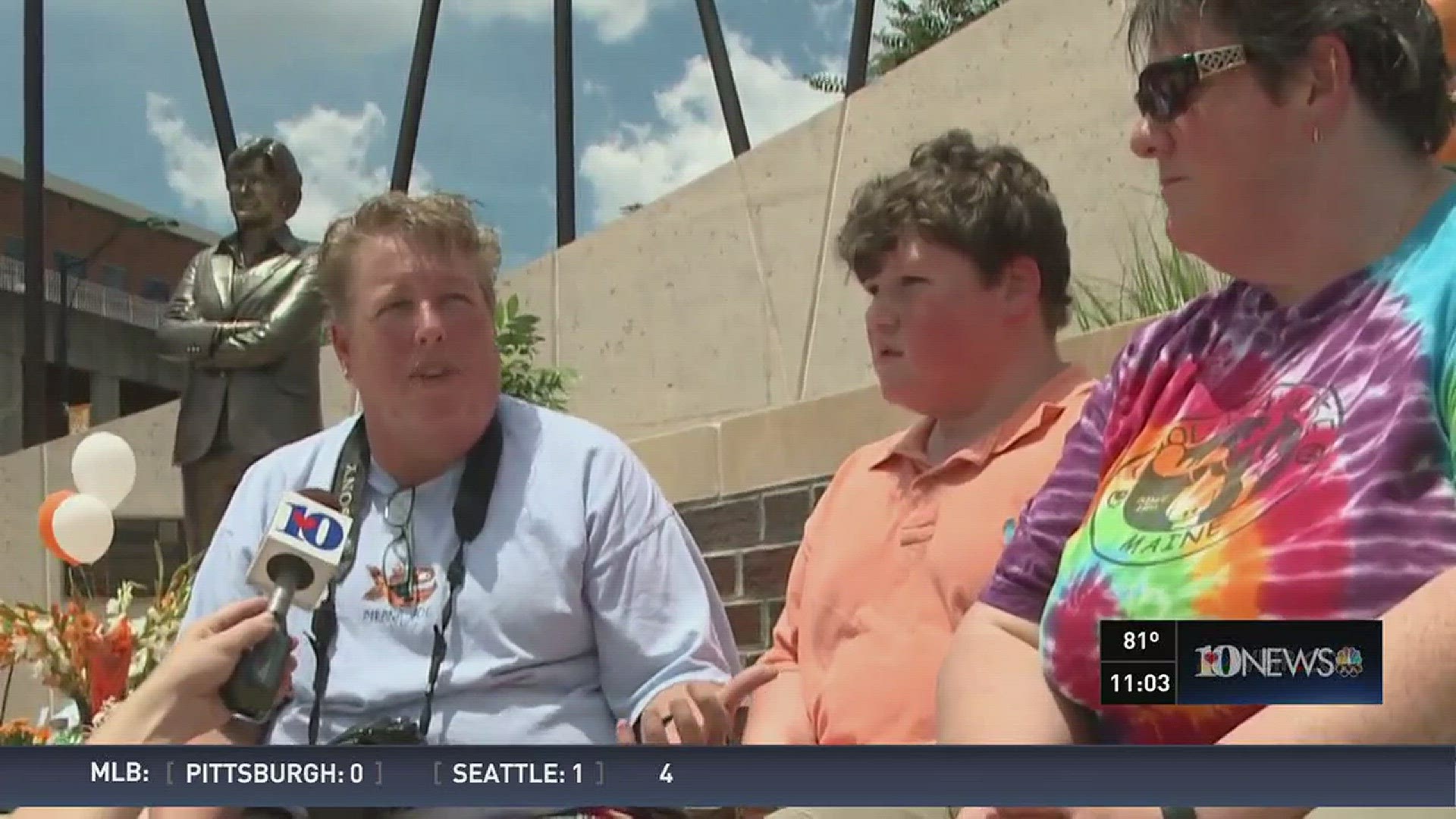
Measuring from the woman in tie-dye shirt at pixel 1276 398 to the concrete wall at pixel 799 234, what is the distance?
3.28 meters

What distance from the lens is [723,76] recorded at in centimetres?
554

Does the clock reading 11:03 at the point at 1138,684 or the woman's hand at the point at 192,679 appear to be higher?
the woman's hand at the point at 192,679

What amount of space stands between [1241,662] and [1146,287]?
2.98 m

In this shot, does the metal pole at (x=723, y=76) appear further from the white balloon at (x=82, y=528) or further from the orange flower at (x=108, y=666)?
the white balloon at (x=82, y=528)

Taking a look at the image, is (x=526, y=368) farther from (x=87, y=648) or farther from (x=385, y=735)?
(x=385, y=735)

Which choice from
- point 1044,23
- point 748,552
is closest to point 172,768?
point 748,552

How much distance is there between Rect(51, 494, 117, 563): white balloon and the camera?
4613mm

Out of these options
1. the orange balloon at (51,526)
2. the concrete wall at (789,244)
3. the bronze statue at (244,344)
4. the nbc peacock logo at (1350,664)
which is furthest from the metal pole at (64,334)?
the nbc peacock logo at (1350,664)

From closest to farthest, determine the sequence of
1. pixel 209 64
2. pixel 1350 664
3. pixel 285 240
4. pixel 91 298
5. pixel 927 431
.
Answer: pixel 1350 664 → pixel 927 431 → pixel 209 64 → pixel 285 240 → pixel 91 298

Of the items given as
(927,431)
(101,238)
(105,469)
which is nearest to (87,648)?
(105,469)

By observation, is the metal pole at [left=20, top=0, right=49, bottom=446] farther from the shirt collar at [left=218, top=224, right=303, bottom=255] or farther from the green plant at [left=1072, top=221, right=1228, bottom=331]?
the green plant at [left=1072, top=221, right=1228, bottom=331]

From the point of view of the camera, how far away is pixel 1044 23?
17.5ft

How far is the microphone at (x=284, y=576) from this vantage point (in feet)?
5.95

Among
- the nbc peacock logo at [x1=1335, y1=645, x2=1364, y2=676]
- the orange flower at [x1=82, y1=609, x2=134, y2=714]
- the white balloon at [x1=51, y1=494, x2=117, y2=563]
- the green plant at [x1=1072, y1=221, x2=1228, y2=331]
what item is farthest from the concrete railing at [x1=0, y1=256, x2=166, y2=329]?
the nbc peacock logo at [x1=1335, y1=645, x2=1364, y2=676]
